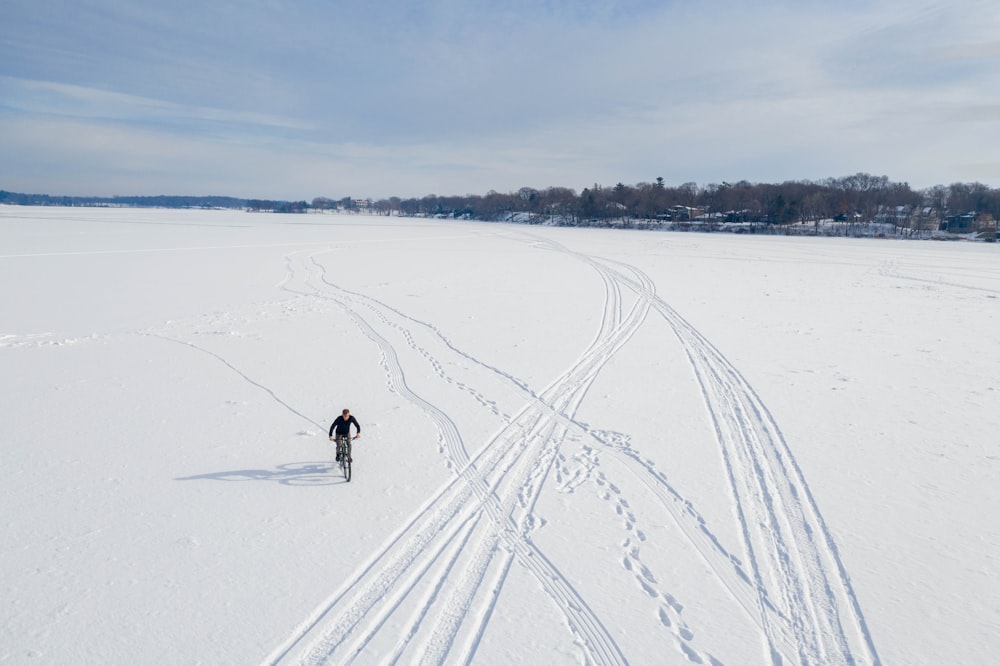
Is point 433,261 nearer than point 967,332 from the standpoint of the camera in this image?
No

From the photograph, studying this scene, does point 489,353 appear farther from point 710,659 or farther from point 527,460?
point 710,659

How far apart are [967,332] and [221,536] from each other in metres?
19.8

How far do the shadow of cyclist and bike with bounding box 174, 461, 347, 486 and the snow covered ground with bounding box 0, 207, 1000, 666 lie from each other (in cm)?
5

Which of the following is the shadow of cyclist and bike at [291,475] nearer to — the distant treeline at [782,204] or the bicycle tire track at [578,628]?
the bicycle tire track at [578,628]

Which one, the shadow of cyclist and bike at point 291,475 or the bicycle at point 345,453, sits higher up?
the bicycle at point 345,453

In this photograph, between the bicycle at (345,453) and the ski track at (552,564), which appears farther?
the bicycle at (345,453)

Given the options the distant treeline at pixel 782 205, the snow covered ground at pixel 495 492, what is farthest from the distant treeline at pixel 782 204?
the snow covered ground at pixel 495 492

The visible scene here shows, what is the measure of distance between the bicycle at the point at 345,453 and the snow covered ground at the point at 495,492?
0.66ft

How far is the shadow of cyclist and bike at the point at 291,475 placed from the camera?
781 centimetres

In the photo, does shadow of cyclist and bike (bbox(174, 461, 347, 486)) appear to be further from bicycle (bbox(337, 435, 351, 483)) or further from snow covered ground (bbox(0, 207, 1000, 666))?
bicycle (bbox(337, 435, 351, 483))

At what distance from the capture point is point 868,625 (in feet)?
17.6

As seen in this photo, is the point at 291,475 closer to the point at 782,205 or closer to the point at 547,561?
the point at 547,561

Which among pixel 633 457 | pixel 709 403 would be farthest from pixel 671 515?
pixel 709 403

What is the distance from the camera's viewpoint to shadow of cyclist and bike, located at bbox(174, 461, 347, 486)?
781cm
